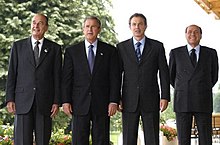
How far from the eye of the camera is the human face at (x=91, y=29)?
4.62 m

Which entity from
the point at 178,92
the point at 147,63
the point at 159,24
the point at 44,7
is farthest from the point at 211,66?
the point at 44,7

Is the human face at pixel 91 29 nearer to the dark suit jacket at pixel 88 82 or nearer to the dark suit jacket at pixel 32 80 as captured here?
the dark suit jacket at pixel 88 82

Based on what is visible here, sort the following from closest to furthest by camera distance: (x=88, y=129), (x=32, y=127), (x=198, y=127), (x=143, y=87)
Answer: (x=32, y=127)
(x=88, y=129)
(x=143, y=87)
(x=198, y=127)

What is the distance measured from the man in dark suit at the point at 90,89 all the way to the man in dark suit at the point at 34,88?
12cm

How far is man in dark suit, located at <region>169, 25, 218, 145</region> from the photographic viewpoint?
509 cm

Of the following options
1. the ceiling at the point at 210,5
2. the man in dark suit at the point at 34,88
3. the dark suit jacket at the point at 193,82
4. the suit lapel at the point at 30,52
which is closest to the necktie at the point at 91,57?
the man in dark suit at the point at 34,88

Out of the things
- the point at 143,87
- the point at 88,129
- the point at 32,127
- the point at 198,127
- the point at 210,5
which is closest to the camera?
the point at 32,127

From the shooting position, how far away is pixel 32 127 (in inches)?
176

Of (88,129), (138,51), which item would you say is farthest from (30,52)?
(138,51)

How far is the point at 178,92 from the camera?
5.19 m

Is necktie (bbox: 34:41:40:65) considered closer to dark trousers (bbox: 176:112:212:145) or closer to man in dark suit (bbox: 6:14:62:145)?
man in dark suit (bbox: 6:14:62:145)

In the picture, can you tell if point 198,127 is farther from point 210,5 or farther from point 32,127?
point 210,5

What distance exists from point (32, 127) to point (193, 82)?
1697 millimetres

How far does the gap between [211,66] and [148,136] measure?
3.75 ft
